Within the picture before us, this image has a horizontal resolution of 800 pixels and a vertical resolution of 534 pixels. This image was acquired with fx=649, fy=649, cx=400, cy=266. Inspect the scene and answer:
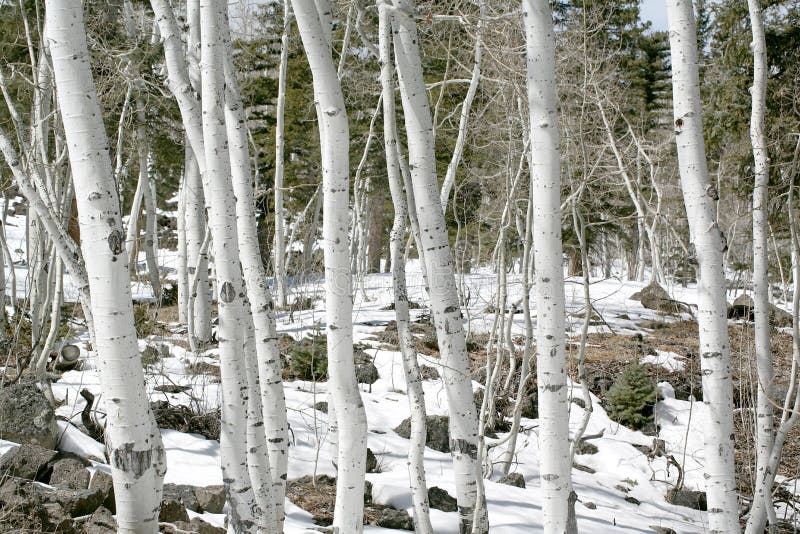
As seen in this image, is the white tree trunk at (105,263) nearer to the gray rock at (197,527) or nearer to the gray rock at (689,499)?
the gray rock at (197,527)

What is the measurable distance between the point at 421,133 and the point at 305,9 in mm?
889

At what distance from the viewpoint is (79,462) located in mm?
4191

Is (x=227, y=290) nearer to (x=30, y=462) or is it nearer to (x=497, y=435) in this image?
(x=30, y=462)

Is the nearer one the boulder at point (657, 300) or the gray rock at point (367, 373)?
the gray rock at point (367, 373)

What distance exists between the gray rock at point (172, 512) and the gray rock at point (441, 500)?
1.82 meters

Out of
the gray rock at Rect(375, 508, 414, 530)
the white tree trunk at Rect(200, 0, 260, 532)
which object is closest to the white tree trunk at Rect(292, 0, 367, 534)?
the white tree trunk at Rect(200, 0, 260, 532)

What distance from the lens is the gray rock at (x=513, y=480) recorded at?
5.61m

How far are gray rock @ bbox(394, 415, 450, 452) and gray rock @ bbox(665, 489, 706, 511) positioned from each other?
218cm

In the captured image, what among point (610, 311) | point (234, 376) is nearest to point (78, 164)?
point (234, 376)

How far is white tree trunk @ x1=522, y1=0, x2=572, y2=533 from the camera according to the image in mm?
2945

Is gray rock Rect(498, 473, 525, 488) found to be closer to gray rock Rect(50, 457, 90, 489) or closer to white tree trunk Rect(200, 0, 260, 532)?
white tree trunk Rect(200, 0, 260, 532)

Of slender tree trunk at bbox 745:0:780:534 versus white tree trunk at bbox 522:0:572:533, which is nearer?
white tree trunk at bbox 522:0:572:533

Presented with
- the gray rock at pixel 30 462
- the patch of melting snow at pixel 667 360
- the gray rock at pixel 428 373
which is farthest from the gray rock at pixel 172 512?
the patch of melting snow at pixel 667 360

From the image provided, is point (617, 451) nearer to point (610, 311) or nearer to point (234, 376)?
point (234, 376)
